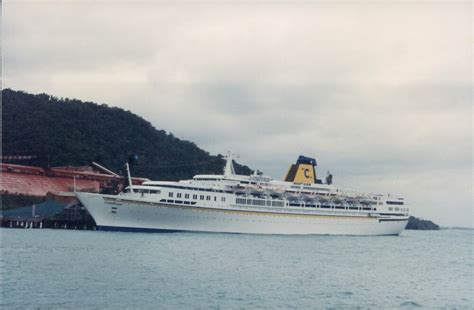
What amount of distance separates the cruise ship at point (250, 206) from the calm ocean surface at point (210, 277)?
1131 cm

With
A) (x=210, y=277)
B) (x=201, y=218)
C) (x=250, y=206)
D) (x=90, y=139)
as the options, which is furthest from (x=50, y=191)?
(x=210, y=277)

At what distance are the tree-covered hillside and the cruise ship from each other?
24.8 metres

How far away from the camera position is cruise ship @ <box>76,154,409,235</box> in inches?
2366

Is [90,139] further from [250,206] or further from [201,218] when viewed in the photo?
[201,218]

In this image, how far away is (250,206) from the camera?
224 feet

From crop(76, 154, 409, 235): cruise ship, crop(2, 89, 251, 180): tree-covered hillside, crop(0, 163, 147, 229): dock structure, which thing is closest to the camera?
crop(76, 154, 409, 235): cruise ship

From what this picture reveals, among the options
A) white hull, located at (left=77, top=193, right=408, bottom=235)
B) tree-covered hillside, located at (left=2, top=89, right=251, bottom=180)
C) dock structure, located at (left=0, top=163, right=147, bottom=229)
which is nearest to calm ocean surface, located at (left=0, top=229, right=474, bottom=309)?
white hull, located at (left=77, top=193, right=408, bottom=235)

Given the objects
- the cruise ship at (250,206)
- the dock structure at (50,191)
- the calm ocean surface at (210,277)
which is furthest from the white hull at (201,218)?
the calm ocean surface at (210,277)

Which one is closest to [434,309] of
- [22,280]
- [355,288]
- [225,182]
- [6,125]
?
[355,288]

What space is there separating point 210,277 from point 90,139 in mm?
75158

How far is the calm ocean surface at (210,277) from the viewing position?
25766mm

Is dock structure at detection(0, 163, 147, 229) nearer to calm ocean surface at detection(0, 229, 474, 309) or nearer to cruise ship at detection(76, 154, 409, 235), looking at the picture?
cruise ship at detection(76, 154, 409, 235)

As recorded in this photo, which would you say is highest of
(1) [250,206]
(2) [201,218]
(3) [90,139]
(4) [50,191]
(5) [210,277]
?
(3) [90,139]

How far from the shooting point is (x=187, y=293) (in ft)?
89.2
